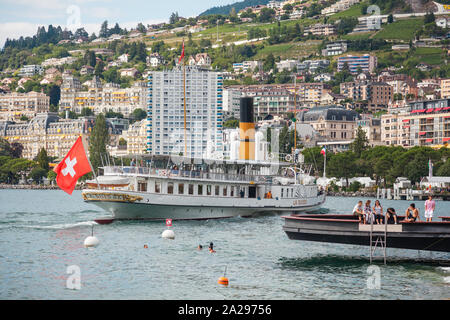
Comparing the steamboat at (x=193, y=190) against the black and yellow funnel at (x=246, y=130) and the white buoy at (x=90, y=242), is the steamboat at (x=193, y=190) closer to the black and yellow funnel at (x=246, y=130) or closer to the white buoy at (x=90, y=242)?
the black and yellow funnel at (x=246, y=130)

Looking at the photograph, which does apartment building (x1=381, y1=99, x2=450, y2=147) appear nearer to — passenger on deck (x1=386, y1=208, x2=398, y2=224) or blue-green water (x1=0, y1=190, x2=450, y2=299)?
blue-green water (x1=0, y1=190, x2=450, y2=299)

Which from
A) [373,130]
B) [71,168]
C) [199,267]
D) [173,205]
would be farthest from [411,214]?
[373,130]

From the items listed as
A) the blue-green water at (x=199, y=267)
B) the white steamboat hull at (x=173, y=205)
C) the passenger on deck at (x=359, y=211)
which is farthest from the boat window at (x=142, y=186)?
the passenger on deck at (x=359, y=211)

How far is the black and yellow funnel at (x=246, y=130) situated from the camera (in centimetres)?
6316

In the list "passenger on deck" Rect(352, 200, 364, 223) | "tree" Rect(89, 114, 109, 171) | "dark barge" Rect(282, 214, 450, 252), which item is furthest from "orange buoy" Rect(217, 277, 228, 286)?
"tree" Rect(89, 114, 109, 171)

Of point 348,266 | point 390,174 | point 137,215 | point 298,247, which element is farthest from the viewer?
point 390,174

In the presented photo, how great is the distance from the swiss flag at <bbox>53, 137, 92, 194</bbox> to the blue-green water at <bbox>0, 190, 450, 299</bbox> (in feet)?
11.3

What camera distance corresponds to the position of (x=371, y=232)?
31.7 meters

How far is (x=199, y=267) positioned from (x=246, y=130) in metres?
32.9

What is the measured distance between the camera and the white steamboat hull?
48.5 meters
